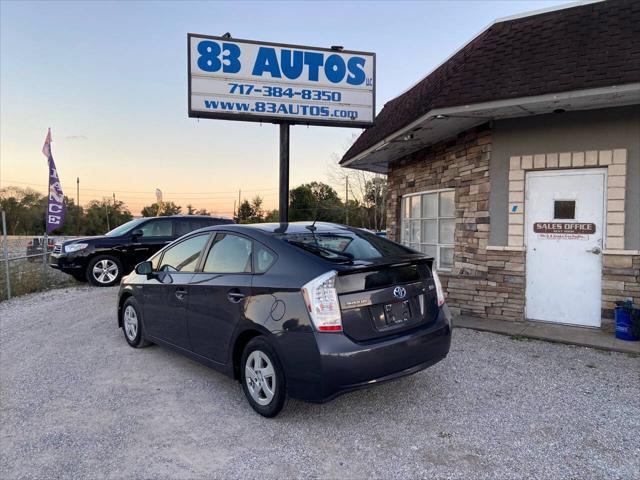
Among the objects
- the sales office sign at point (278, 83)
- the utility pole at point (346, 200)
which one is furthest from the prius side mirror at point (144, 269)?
the utility pole at point (346, 200)

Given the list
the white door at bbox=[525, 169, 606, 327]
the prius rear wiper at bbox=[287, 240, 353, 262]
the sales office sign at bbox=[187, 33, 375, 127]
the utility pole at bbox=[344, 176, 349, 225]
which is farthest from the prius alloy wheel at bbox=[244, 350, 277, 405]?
the utility pole at bbox=[344, 176, 349, 225]

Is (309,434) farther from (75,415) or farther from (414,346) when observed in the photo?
(75,415)

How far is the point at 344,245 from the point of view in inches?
153

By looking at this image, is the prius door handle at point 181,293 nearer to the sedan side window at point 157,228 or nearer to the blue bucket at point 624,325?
the blue bucket at point 624,325

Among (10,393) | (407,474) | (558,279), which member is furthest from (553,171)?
(10,393)

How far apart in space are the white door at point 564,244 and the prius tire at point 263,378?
15.2 feet

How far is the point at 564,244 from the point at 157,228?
9238 mm

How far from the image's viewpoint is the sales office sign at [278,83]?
7.95m

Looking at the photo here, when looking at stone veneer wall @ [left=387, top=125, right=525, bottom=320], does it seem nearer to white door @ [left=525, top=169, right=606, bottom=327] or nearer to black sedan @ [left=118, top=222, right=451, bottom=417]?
white door @ [left=525, top=169, right=606, bottom=327]

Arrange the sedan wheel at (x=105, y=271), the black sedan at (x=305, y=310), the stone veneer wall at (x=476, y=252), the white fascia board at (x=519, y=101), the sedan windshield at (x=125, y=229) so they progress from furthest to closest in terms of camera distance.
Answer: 1. the sedan windshield at (x=125, y=229)
2. the sedan wheel at (x=105, y=271)
3. the stone veneer wall at (x=476, y=252)
4. the white fascia board at (x=519, y=101)
5. the black sedan at (x=305, y=310)

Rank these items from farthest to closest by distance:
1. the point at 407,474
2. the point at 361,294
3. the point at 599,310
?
Answer: the point at 599,310, the point at 361,294, the point at 407,474

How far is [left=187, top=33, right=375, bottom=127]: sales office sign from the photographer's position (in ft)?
26.1

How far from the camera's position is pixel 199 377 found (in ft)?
14.7

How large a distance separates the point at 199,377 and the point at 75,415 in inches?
46.0
